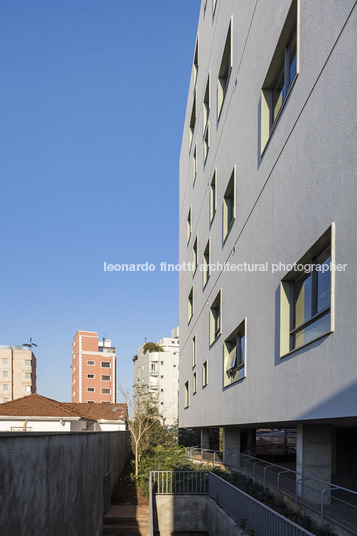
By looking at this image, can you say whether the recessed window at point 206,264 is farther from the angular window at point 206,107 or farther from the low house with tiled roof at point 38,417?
the low house with tiled roof at point 38,417

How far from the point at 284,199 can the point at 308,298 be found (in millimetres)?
1872

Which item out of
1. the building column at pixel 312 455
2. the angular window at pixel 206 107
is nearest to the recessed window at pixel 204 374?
the angular window at pixel 206 107

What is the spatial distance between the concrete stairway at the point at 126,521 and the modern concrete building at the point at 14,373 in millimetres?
86699

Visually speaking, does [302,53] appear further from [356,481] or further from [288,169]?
[356,481]

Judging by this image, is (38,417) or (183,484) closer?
(183,484)

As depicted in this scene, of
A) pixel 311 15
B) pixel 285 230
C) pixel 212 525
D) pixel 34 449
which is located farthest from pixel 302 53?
pixel 212 525

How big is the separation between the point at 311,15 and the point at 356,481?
479 inches

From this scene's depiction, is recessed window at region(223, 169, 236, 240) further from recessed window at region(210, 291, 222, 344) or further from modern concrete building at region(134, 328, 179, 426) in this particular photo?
modern concrete building at region(134, 328, 179, 426)

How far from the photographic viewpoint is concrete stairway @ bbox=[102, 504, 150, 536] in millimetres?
15438

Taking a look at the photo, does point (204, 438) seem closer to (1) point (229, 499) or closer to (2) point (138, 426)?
(2) point (138, 426)

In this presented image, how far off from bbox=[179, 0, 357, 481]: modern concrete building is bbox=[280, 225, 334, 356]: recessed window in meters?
0.03

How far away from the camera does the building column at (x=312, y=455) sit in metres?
10.3

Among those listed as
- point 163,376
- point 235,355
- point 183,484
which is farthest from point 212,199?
point 163,376

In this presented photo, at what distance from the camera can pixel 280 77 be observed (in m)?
10.5
